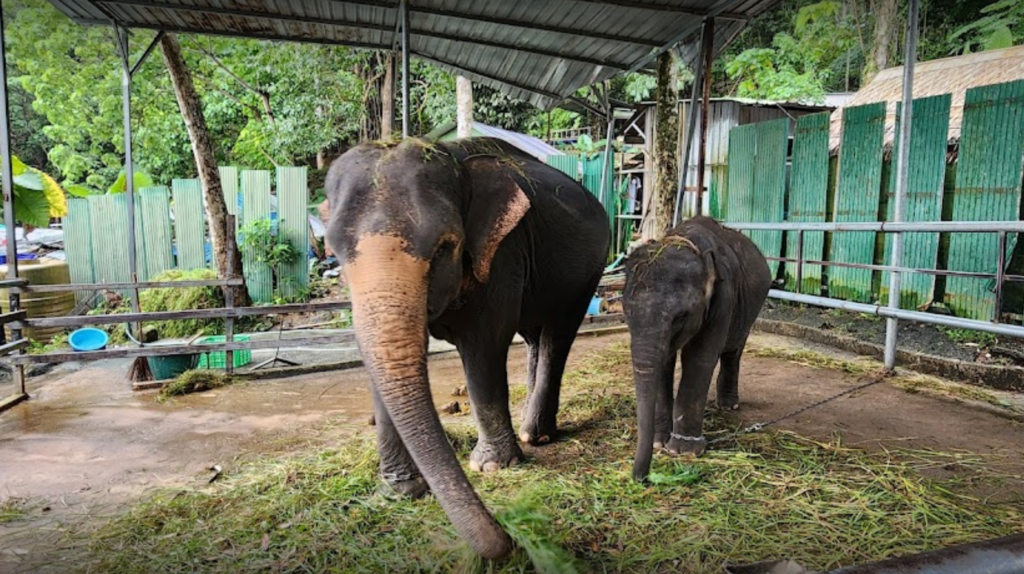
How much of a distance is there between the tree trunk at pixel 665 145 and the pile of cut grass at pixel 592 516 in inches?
152

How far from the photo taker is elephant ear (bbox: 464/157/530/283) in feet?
11.0

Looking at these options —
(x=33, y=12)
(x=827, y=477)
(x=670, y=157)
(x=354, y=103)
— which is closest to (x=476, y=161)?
(x=827, y=477)

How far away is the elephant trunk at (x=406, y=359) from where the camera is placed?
267 centimetres

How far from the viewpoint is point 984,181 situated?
22.1 ft

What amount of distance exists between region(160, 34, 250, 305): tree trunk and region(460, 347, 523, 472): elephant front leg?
6.97 meters

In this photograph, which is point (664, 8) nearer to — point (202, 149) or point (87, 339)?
point (87, 339)

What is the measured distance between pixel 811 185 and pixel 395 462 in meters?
7.59

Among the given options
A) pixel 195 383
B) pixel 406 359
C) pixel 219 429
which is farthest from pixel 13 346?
pixel 406 359

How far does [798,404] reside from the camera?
533 cm

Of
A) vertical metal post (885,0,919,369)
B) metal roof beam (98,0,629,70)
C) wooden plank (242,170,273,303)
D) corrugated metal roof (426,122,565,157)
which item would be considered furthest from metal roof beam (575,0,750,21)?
corrugated metal roof (426,122,565,157)

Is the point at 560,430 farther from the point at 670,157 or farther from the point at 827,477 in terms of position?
the point at 670,157

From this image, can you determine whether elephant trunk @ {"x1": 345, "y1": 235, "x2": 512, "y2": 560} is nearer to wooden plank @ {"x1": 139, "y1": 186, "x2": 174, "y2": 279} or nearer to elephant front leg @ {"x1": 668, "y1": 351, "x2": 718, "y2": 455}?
elephant front leg @ {"x1": 668, "y1": 351, "x2": 718, "y2": 455}

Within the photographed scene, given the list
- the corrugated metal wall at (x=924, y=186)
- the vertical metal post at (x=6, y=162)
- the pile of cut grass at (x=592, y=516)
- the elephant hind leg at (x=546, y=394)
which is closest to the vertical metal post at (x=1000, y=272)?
the pile of cut grass at (x=592, y=516)

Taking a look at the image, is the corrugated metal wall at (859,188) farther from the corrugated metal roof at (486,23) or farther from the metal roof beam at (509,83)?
the metal roof beam at (509,83)
